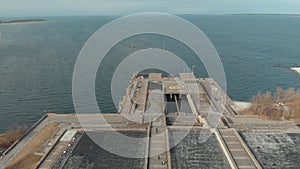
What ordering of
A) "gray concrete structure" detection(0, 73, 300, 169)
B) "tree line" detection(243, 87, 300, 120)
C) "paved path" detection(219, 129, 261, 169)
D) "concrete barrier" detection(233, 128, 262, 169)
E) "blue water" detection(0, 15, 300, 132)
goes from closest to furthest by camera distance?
1. "concrete barrier" detection(233, 128, 262, 169)
2. "paved path" detection(219, 129, 261, 169)
3. "gray concrete structure" detection(0, 73, 300, 169)
4. "tree line" detection(243, 87, 300, 120)
5. "blue water" detection(0, 15, 300, 132)

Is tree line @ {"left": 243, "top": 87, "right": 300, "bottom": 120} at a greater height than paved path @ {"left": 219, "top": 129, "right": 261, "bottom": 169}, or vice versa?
tree line @ {"left": 243, "top": 87, "right": 300, "bottom": 120}

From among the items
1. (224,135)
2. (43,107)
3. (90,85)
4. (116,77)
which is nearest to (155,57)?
(116,77)

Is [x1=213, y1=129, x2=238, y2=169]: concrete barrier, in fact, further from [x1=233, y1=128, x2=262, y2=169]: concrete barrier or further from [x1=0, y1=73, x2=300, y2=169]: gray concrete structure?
[x1=233, y1=128, x2=262, y2=169]: concrete barrier

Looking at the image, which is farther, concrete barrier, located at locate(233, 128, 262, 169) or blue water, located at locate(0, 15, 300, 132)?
blue water, located at locate(0, 15, 300, 132)

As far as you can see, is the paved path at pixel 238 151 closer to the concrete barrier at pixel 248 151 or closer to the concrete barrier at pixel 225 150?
the concrete barrier at pixel 248 151

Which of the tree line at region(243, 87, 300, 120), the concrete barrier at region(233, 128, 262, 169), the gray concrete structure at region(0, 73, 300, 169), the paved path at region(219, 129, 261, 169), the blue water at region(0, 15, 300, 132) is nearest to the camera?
the concrete barrier at region(233, 128, 262, 169)

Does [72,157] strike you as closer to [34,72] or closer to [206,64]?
[34,72]

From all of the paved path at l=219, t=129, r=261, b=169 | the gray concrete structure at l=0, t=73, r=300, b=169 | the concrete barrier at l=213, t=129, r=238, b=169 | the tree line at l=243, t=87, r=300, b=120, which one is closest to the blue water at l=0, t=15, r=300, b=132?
the tree line at l=243, t=87, r=300, b=120

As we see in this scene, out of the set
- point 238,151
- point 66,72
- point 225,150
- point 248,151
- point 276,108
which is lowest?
point 225,150

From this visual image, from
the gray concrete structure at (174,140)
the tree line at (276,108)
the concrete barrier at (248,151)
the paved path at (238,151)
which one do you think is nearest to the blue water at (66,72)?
Result: the tree line at (276,108)

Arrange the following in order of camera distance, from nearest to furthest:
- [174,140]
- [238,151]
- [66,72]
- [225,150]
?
[225,150], [238,151], [174,140], [66,72]

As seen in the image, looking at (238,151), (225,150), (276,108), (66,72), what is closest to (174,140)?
(225,150)

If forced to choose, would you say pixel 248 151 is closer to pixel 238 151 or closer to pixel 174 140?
pixel 238 151
